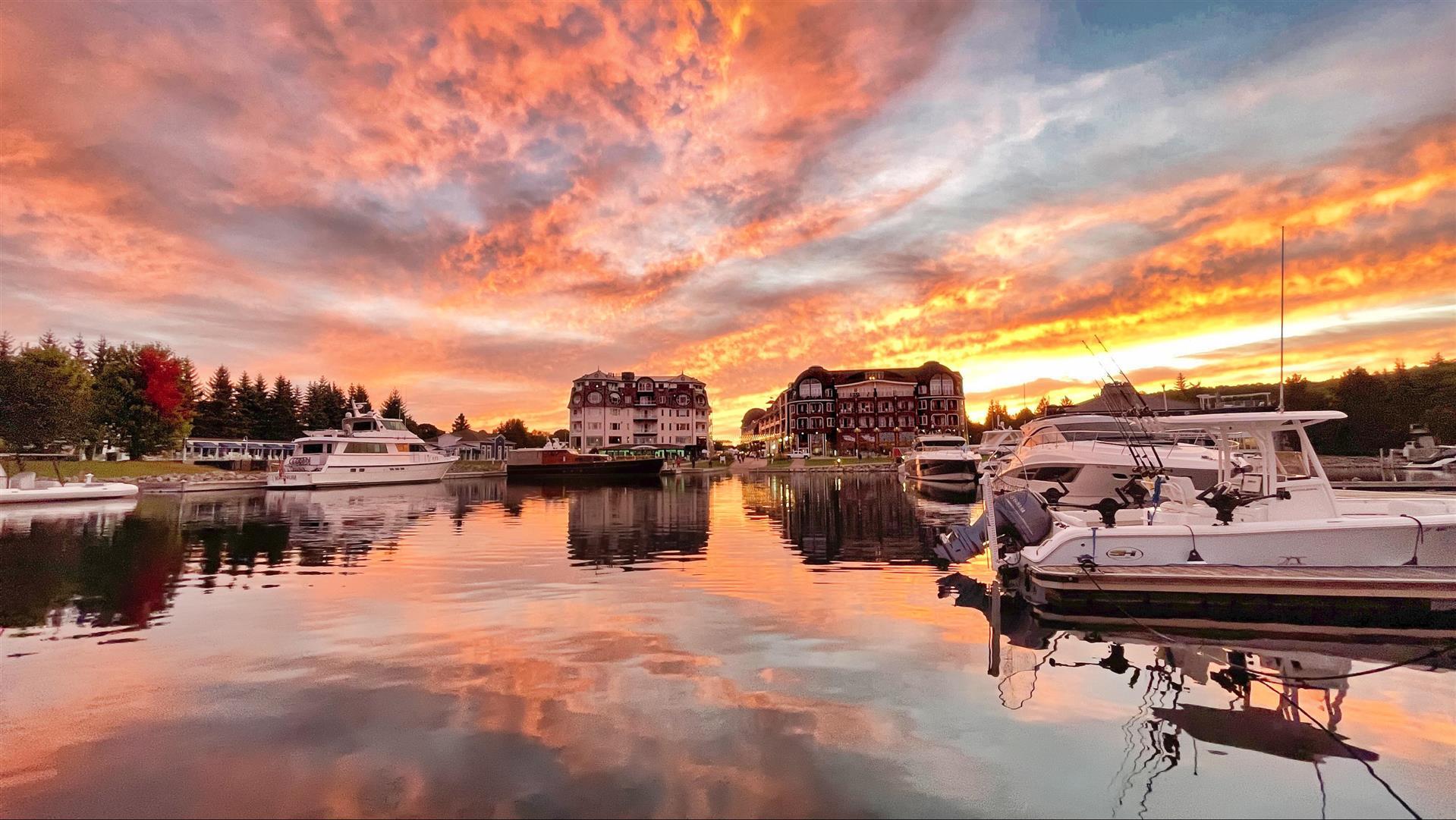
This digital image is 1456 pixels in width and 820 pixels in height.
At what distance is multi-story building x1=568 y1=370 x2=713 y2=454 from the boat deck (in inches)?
3983

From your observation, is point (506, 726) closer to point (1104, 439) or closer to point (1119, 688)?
point (1119, 688)

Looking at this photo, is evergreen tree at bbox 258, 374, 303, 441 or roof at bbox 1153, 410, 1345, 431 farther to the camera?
evergreen tree at bbox 258, 374, 303, 441

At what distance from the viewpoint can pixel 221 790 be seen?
577cm

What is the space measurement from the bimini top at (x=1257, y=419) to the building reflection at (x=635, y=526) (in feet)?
41.1

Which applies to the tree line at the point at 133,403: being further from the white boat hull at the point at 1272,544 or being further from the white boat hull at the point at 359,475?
the white boat hull at the point at 1272,544

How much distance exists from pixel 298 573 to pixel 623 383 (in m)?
98.3

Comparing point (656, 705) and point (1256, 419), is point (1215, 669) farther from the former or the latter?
point (656, 705)

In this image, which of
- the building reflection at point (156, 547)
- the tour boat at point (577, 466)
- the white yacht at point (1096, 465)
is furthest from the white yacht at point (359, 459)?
the white yacht at point (1096, 465)

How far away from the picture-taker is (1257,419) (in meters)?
13.1

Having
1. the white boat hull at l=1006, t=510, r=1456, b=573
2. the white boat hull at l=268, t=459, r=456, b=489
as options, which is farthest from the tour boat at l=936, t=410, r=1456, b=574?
the white boat hull at l=268, t=459, r=456, b=489

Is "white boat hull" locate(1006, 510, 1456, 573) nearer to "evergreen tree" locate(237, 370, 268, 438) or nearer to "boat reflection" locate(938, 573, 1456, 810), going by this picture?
"boat reflection" locate(938, 573, 1456, 810)

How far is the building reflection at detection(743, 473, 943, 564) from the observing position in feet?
66.4

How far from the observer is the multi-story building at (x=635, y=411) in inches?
4412

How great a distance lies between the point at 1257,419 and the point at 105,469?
7725 centimetres
